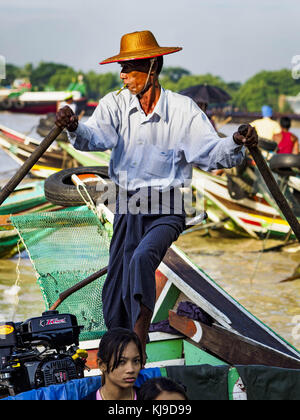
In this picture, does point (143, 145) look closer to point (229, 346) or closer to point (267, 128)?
point (229, 346)

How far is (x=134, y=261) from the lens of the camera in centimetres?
369

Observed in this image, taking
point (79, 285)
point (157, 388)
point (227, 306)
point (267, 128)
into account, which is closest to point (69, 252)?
point (79, 285)

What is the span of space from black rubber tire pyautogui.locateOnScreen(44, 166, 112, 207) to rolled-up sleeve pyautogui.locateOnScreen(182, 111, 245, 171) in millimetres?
1775

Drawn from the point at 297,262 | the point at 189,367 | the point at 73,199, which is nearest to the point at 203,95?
the point at 297,262

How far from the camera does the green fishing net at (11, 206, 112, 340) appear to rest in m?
4.88

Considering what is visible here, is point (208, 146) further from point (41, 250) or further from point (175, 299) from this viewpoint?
point (41, 250)

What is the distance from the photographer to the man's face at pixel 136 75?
12.9 ft

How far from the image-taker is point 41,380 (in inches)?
132

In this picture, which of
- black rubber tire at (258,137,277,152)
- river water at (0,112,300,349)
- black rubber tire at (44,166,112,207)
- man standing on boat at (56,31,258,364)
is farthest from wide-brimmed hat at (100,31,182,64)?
black rubber tire at (258,137,277,152)

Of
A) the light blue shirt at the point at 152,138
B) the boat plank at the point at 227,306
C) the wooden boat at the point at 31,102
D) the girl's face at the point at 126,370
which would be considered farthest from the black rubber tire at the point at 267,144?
the wooden boat at the point at 31,102

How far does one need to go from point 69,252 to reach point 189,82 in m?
84.9

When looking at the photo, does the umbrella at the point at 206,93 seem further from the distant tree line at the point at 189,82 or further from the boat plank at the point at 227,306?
the distant tree line at the point at 189,82

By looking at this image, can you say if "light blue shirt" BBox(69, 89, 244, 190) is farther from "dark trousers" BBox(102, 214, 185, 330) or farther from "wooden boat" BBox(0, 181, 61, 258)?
"wooden boat" BBox(0, 181, 61, 258)
